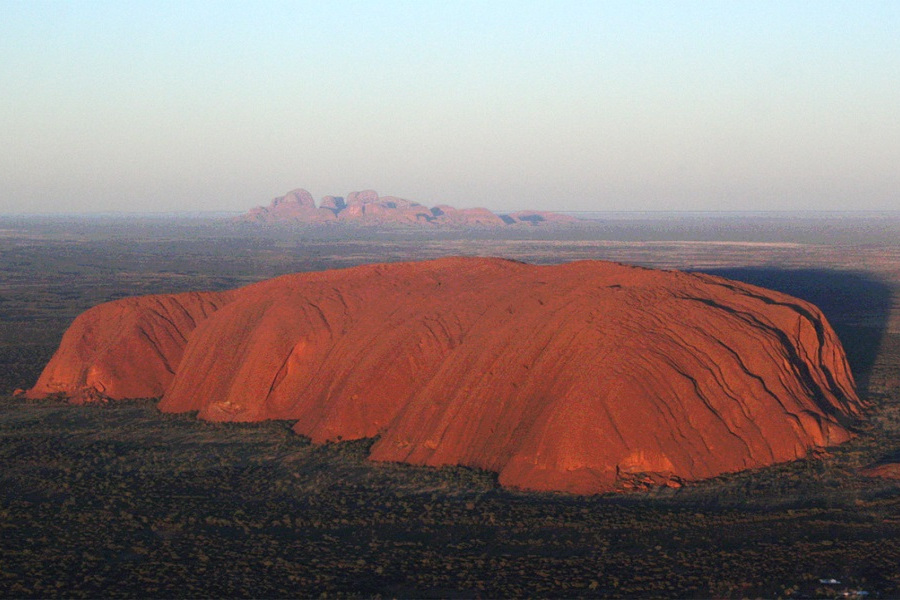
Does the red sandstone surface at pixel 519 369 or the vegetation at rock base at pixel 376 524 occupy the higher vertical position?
the red sandstone surface at pixel 519 369

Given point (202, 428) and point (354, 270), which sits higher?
point (354, 270)

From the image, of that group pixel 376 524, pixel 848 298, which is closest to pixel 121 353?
pixel 376 524

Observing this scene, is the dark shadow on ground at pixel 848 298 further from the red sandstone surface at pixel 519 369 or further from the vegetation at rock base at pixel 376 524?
the red sandstone surface at pixel 519 369

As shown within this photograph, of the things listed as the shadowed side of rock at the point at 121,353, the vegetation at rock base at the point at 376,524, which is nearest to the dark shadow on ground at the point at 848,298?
the vegetation at rock base at the point at 376,524

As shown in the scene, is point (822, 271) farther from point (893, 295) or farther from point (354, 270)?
point (354, 270)

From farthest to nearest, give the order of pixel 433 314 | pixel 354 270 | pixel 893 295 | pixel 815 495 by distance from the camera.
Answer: pixel 893 295
pixel 354 270
pixel 433 314
pixel 815 495

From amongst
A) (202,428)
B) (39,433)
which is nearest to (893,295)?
→ (202,428)
